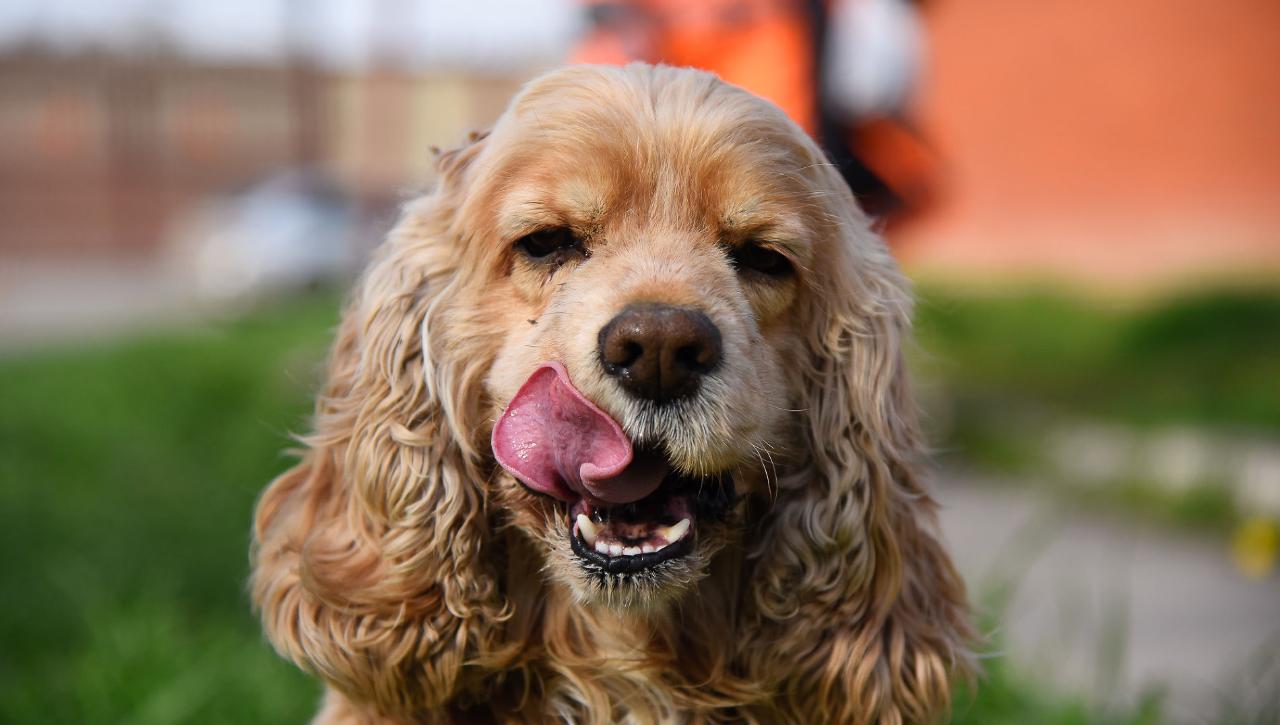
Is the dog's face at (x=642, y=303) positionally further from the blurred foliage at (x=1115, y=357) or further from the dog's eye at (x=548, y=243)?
the blurred foliage at (x=1115, y=357)

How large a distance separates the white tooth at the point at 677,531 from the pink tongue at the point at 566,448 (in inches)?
3.2

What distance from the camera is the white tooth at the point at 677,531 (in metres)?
2.23

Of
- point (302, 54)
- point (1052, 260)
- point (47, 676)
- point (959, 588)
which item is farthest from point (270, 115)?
point (959, 588)

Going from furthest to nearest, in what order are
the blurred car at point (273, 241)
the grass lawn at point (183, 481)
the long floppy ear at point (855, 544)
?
the blurred car at point (273, 241), the grass lawn at point (183, 481), the long floppy ear at point (855, 544)

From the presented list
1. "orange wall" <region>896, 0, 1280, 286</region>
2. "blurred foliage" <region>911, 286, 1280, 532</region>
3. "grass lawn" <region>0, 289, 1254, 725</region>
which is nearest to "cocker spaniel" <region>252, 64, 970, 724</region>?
"grass lawn" <region>0, 289, 1254, 725</region>

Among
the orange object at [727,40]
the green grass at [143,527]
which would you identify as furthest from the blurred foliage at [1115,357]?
the green grass at [143,527]

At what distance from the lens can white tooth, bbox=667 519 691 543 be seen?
7.33ft

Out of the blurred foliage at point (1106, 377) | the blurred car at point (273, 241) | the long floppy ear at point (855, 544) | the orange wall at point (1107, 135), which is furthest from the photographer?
the blurred car at point (273, 241)

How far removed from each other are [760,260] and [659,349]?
450 millimetres

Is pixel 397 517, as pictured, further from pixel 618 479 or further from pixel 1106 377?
pixel 1106 377

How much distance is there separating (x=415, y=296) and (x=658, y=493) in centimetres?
70

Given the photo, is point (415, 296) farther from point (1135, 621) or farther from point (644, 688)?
point (1135, 621)

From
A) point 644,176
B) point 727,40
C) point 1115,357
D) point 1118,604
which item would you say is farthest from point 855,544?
point 1115,357

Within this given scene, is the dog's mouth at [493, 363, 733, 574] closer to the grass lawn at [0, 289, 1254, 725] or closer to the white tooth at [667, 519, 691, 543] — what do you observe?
the white tooth at [667, 519, 691, 543]
